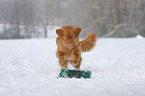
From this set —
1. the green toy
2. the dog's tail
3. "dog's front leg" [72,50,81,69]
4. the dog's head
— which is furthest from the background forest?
the green toy

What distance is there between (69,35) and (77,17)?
52.0 ft

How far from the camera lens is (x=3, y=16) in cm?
1659

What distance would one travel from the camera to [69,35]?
10.9 feet

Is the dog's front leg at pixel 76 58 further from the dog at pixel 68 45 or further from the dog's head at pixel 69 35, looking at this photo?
the dog's head at pixel 69 35

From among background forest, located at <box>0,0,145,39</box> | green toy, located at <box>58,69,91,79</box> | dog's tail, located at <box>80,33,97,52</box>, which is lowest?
green toy, located at <box>58,69,91,79</box>

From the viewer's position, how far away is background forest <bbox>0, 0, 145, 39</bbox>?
18625 millimetres

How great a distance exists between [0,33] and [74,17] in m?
7.97

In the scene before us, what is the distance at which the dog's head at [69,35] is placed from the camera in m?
3.31

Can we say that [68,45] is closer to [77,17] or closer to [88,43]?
[88,43]

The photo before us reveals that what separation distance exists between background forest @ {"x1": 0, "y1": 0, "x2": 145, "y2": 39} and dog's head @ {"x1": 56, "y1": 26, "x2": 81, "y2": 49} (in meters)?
14.6

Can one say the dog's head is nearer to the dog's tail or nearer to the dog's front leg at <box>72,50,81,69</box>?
the dog's front leg at <box>72,50,81,69</box>

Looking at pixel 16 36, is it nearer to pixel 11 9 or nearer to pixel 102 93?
pixel 11 9

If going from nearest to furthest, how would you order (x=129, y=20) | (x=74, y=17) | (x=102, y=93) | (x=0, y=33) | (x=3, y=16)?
(x=102, y=93)
(x=3, y=16)
(x=0, y=33)
(x=74, y=17)
(x=129, y=20)

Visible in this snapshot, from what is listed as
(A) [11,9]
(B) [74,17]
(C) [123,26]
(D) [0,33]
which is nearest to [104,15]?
(C) [123,26]
